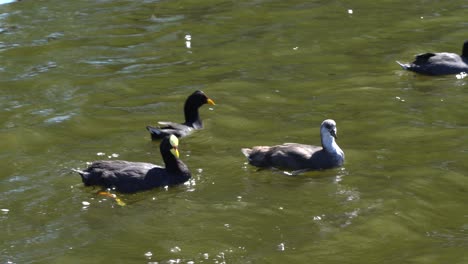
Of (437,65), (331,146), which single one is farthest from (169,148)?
(437,65)

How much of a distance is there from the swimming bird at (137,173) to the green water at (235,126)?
182 millimetres

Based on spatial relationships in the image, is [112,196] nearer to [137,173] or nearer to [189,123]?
[137,173]

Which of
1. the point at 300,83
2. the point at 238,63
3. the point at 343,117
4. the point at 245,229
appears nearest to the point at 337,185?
the point at 245,229

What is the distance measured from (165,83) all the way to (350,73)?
3.76 metres

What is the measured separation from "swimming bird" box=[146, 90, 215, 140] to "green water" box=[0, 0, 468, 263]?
0.97 feet

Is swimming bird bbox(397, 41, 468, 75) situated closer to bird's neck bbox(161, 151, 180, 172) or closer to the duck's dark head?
the duck's dark head

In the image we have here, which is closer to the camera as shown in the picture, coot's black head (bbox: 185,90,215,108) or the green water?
the green water

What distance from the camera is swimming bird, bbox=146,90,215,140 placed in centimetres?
1660

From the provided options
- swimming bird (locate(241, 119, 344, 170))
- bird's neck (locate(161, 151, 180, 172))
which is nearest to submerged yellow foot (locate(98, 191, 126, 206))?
bird's neck (locate(161, 151, 180, 172))

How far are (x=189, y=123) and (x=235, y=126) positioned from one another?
2.62ft

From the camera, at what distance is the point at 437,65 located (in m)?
20.1

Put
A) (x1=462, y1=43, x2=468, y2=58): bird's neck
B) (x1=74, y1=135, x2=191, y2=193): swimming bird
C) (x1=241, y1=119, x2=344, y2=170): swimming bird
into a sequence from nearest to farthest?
(x1=74, y1=135, x2=191, y2=193): swimming bird < (x1=241, y1=119, x2=344, y2=170): swimming bird < (x1=462, y1=43, x2=468, y2=58): bird's neck

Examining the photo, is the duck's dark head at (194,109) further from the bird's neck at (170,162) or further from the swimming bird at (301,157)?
the bird's neck at (170,162)

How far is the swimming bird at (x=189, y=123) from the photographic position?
1660cm
